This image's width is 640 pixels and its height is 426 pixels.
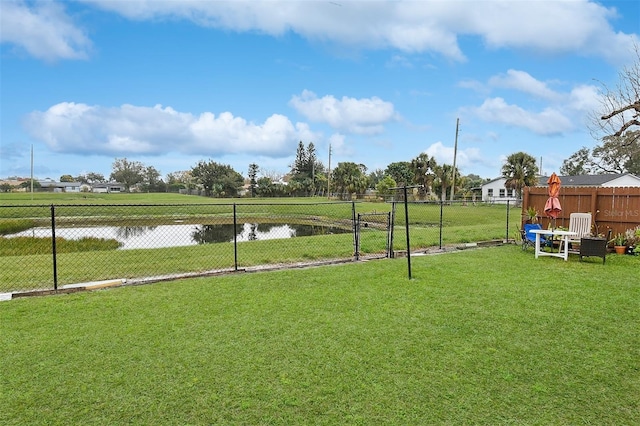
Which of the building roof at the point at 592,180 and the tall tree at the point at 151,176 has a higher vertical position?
the tall tree at the point at 151,176

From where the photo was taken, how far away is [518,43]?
1230 cm

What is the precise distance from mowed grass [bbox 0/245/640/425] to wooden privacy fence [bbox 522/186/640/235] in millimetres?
4191

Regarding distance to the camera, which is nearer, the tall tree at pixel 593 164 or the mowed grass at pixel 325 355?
the mowed grass at pixel 325 355

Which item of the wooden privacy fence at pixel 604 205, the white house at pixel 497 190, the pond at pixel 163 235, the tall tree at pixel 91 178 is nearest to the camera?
the wooden privacy fence at pixel 604 205

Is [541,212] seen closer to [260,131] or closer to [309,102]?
[309,102]

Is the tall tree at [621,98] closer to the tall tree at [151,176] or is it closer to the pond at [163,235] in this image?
the pond at [163,235]

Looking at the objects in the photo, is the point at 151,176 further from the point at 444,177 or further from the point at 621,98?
the point at 621,98

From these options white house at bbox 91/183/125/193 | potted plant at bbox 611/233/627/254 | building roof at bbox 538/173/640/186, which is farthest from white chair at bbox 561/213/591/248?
white house at bbox 91/183/125/193

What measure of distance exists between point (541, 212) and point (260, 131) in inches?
1388

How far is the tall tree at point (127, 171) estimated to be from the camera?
259 ft

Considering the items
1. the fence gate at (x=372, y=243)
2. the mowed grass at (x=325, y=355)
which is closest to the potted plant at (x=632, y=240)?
the mowed grass at (x=325, y=355)

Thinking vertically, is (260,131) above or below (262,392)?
above

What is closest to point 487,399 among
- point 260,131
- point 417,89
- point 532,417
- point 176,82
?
point 532,417

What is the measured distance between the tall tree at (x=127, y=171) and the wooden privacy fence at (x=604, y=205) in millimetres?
82142
